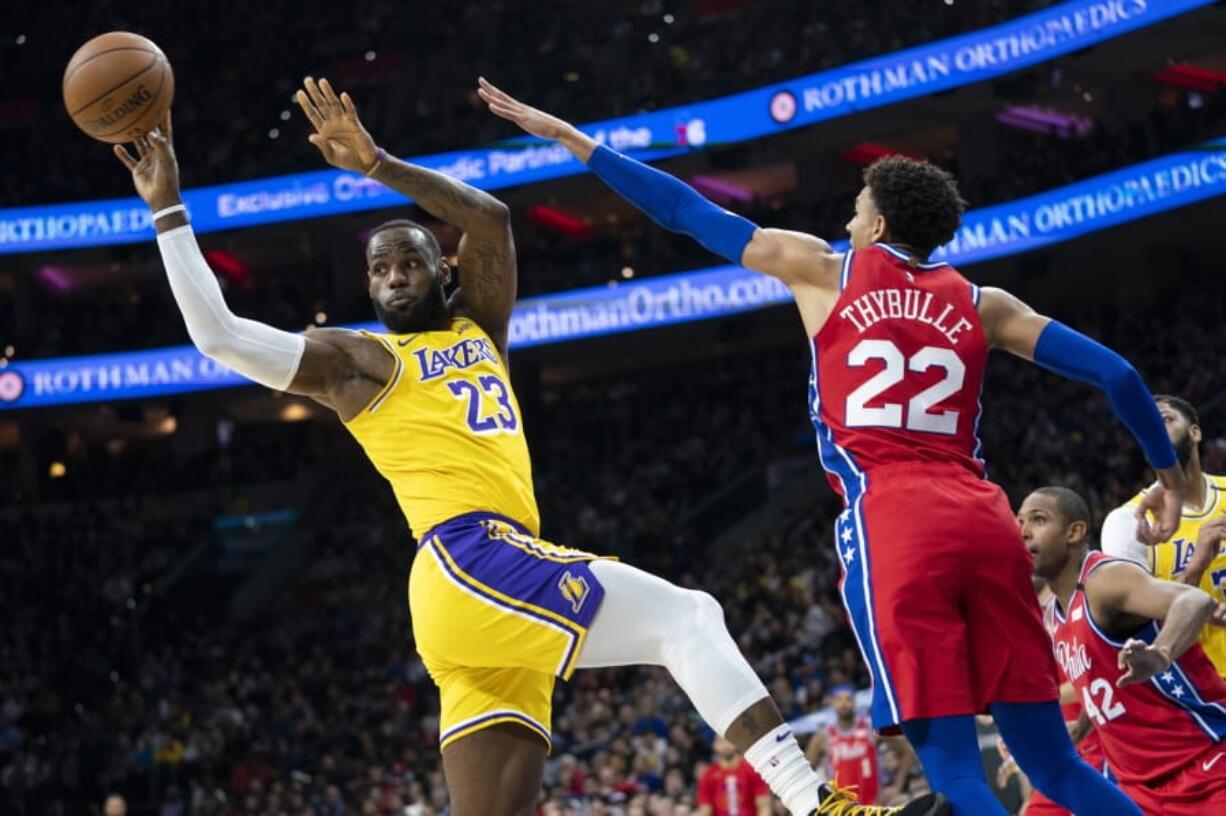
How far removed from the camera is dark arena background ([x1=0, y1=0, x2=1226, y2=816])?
2180 centimetres

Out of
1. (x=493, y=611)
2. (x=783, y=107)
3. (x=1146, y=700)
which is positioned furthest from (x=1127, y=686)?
(x=783, y=107)

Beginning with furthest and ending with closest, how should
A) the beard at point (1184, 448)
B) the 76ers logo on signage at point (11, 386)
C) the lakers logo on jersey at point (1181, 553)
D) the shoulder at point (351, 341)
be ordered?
the 76ers logo on signage at point (11, 386) → the lakers logo on jersey at point (1181, 553) → the beard at point (1184, 448) → the shoulder at point (351, 341)

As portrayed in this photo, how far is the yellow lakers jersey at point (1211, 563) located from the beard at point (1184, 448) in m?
0.23

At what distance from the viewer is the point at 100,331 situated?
2891 cm

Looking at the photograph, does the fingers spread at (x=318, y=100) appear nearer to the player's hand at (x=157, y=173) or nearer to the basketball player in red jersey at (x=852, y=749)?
the player's hand at (x=157, y=173)

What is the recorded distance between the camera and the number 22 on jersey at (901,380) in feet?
13.9

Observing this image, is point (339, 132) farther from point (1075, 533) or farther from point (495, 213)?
point (1075, 533)

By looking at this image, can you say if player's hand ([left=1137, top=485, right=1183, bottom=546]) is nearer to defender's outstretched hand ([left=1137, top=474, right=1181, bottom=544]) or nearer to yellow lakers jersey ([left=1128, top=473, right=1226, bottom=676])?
defender's outstretched hand ([left=1137, top=474, right=1181, bottom=544])

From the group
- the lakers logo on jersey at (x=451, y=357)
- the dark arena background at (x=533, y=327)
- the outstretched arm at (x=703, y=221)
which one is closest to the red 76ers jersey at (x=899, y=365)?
the outstretched arm at (x=703, y=221)

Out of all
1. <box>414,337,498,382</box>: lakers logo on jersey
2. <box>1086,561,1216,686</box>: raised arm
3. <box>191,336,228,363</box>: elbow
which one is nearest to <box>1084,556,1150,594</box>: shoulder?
<box>1086,561,1216,686</box>: raised arm

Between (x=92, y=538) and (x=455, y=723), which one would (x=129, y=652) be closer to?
(x=92, y=538)

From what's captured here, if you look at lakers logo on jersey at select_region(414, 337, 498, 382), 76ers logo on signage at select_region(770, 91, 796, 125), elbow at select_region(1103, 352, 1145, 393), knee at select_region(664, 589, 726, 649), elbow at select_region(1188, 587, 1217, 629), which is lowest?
elbow at select_region(1188, 587, 1217, 629)

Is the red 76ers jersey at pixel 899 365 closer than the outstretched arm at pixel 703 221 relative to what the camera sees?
Yes

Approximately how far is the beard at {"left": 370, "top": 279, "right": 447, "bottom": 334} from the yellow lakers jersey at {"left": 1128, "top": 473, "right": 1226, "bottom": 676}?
282cm
